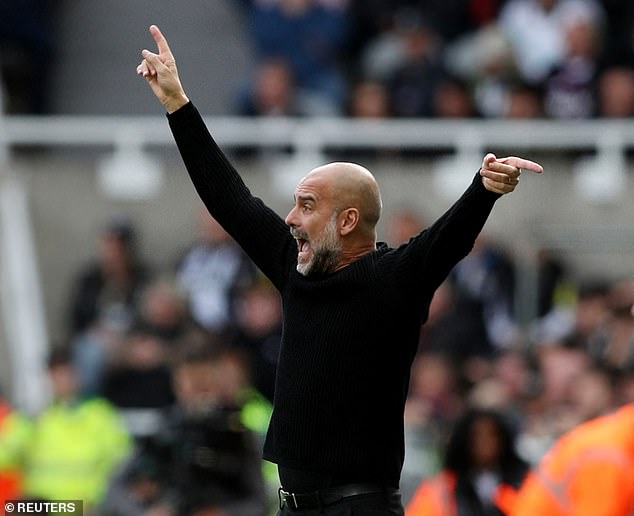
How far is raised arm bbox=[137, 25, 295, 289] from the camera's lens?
5680 millimetres

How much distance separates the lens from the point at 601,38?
41.6ft

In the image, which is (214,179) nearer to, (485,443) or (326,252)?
(326,252)

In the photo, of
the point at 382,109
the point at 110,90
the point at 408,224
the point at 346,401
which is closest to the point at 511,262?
the point at 408,224

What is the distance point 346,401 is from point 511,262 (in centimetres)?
653

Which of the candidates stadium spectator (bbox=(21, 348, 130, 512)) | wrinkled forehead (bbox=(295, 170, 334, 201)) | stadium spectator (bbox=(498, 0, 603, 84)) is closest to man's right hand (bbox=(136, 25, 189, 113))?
wrinkled forehead (bbox=(295, 170, 334, 201))

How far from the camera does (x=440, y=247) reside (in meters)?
5.14

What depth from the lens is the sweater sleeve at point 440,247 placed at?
16.6 ft

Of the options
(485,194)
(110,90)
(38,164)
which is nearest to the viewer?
(485,194)

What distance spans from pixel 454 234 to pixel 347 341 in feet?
1.64

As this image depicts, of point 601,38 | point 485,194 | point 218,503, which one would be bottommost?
point 218,503

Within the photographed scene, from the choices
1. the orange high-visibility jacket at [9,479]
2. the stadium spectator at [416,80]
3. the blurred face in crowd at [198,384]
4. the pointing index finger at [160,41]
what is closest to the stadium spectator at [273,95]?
the stadium spectator at [416,80]

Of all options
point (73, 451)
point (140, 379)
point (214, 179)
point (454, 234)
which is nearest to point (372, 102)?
point (140, 379)

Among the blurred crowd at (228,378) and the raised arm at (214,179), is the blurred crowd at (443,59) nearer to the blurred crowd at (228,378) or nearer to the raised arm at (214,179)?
the blurred crowd at (228,378)

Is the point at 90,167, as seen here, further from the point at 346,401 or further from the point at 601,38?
the point at 346,401
